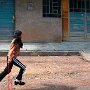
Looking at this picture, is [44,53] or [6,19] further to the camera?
[6,19]

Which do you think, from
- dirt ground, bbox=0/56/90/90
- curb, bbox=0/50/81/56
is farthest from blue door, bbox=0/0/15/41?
dirt ground, bbox=0/56/90/90

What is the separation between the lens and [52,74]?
1341 cm

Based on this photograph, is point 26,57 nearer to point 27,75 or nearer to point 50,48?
point 50,48

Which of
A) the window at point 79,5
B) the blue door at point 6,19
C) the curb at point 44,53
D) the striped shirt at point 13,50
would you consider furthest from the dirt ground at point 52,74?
the window at point 79,5

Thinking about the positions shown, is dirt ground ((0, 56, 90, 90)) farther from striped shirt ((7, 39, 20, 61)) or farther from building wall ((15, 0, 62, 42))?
building wall ((15, 0, 62, 42))

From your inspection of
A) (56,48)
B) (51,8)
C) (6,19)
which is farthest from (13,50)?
(51,8)

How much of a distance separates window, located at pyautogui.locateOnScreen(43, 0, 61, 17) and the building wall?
0.26 metres

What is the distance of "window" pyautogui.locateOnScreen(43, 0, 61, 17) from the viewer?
2231 centimetres

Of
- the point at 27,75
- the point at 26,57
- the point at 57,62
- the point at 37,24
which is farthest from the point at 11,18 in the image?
the point at 27,75

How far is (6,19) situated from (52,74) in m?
9.35

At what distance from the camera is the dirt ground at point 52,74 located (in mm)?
11377

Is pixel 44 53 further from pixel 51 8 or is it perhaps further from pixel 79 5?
pixel 79 5

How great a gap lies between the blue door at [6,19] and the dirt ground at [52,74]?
4627mm

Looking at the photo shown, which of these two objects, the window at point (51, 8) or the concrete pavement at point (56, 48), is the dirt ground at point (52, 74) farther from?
the window at point (51, 8)
